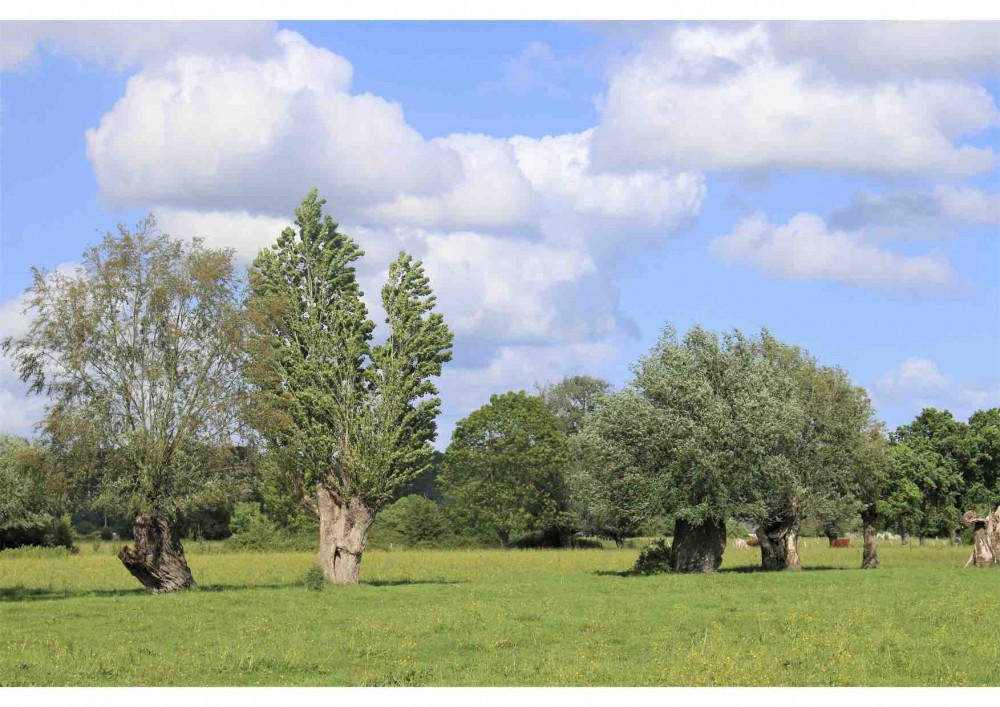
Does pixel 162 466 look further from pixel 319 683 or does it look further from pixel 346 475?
pixel 319 683

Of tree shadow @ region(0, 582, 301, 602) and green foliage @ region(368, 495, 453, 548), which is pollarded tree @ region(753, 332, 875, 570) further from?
green foliage @ region(368, 495, 453, 548)

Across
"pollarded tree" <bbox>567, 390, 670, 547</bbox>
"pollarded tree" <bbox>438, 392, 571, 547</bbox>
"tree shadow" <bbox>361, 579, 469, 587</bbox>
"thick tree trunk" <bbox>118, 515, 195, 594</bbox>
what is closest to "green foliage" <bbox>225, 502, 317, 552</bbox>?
"pollarded tree" <bbox>438, 392, 571, 547</bbox>

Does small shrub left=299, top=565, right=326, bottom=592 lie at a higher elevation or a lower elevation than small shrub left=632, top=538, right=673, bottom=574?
lower

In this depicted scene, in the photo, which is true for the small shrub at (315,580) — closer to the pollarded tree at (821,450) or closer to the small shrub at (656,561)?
the small shrub at (656,561)

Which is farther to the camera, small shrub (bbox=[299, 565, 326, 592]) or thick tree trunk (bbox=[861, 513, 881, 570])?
thick tree trunk (bbox=[861, 513, 881, 570])

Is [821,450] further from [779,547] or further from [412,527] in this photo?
[412,527]

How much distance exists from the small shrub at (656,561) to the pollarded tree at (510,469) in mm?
49275

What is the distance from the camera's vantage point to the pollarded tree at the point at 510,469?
110m

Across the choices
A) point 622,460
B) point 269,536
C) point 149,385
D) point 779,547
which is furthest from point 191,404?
point 269,536

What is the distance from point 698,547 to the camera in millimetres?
57344

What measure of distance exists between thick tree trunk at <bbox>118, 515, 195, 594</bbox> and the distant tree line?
59 mm

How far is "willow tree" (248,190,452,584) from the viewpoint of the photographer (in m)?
53.5

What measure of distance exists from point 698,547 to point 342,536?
1802 centimetres

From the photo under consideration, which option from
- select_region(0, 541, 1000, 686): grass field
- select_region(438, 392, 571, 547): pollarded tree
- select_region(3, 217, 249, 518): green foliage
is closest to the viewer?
select_region(0, 541, 1000, 686): grass field
